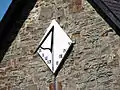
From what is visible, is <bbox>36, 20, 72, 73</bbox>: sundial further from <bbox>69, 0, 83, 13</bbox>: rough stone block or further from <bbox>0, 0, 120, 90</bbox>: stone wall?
<bbox>69, 0, 83, 13</bbox>: rough stone block

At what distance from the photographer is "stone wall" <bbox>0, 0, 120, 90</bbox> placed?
750 cm

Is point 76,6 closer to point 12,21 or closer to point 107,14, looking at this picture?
point 107,14

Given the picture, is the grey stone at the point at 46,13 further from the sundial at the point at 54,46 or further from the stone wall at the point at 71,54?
the sundial at the point at 54,46

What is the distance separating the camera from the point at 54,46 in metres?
8.20

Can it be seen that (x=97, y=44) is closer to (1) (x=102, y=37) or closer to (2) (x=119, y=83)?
(1) (x=102, y=37)

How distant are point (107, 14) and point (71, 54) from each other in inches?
38.1

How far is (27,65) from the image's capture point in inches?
333

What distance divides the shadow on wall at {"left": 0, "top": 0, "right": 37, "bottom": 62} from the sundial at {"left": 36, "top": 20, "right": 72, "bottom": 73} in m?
0.74

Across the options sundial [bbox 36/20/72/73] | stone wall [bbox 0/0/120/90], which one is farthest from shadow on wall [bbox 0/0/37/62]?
sundial [bbox 36/20/72/73]

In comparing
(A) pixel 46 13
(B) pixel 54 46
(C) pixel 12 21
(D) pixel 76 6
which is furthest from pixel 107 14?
(C) pixel 12 21

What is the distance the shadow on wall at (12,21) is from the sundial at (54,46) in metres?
0.74

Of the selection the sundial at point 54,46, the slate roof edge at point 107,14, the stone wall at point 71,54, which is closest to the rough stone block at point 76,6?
the stone wall at point 71,54

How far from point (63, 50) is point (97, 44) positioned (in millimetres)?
688

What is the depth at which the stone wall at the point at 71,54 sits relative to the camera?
750 cm
